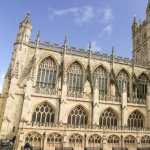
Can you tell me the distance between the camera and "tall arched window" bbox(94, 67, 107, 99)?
34.6 metres

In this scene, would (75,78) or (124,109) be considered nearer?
(124,109)

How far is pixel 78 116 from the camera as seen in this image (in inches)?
→ 1200

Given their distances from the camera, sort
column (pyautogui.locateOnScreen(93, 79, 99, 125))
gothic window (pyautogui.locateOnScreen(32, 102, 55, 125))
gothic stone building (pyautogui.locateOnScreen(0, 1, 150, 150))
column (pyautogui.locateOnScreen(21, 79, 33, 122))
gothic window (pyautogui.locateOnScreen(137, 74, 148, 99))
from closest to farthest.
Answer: gothic stone building (pyautogui.locateOnScreen(0, 1, 150, 150)) → column (pyautogui.locateOnScreen(21, 79, 33, 122)) → gothic window (pyautogui.locateOnScreen(32, 102, 55, 125)) → column (pyautogui.locateOnScreen(93, 79, 99, 125)) → gothic window (pyautogui.locateOnScreen(137, 74, 148, 99))

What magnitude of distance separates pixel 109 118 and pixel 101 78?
6.91 metres

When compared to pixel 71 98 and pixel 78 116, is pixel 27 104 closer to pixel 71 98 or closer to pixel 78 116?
pixel 71 98

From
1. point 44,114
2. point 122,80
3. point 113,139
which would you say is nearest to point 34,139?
point 44,114

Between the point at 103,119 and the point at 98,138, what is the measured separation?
18.8 feet

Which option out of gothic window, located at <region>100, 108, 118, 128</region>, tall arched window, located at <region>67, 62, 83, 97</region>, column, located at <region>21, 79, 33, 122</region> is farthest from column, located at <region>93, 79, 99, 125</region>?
column, located at <region>21, 79, 33, 122</region>

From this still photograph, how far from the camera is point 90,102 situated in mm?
30781

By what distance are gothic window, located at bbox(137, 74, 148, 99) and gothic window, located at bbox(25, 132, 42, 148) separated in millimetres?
20234

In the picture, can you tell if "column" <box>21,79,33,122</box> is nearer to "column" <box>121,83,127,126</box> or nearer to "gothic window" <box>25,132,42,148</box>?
"gothic window" <box>25,132,42,148</box>

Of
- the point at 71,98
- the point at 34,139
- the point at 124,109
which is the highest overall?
the point at 71,98

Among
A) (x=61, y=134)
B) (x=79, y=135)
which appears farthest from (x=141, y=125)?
(x=61, y=134)

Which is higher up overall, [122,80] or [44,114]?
[122,80]
